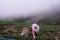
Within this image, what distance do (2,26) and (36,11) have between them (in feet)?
3.85

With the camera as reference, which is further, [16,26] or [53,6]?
[53,6]

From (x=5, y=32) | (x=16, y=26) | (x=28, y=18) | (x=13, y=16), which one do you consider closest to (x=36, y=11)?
(x=28, y=18)

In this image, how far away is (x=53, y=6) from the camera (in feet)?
16.5

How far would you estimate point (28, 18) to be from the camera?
15.7 ft

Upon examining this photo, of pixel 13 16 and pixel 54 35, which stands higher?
pixel 13 16

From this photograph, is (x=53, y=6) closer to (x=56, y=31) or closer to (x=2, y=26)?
(x=56, y=31)

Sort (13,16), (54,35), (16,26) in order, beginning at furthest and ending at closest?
(13,16), (16,26), (54,35)

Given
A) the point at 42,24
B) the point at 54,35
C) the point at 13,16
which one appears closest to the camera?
the point at 54,35

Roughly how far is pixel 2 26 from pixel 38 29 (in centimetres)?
90

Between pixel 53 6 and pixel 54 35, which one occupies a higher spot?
pixel 53 6

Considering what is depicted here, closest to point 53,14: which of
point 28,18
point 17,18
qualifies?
point 28,18

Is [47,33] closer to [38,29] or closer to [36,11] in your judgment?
[38,29]

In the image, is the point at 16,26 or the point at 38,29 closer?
the point at 38,29

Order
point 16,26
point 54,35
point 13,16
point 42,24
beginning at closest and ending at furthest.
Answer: point 54,35
point 16,26
point 42,24
point 13,16
